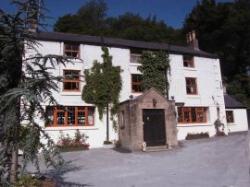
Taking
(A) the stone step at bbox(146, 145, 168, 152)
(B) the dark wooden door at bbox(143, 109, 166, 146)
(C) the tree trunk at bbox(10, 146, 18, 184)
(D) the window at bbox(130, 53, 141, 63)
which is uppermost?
(D) the window at bbox(130, 53, 141, 63)

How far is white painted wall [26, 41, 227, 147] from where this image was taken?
21.5 m

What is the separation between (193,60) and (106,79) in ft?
A: 33.2

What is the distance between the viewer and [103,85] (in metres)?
22.0

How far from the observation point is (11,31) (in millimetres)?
6621

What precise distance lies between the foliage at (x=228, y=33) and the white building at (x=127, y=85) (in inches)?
735

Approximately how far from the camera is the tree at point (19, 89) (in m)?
6.60

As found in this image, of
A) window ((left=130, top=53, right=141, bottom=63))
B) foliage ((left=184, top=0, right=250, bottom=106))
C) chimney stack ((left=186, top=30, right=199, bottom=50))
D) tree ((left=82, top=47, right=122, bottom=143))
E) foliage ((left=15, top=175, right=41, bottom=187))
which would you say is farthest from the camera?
foliage ((left=184, top=0, right=250, bottom=106))

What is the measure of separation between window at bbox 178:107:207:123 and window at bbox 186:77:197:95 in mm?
1635

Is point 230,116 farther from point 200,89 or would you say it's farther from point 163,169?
point 163,169

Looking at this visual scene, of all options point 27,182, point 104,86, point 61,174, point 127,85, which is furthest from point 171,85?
point 27,182

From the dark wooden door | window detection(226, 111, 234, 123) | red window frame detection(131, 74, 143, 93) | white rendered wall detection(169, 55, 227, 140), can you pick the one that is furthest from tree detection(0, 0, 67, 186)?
window detection(226, 111, 234, 123)

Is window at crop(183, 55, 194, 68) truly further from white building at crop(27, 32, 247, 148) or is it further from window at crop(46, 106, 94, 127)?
window at crop(46, 106, 94, 127)

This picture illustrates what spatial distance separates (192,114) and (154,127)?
278 inches

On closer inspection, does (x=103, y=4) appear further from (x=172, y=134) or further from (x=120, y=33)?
(x=172, y=134)
